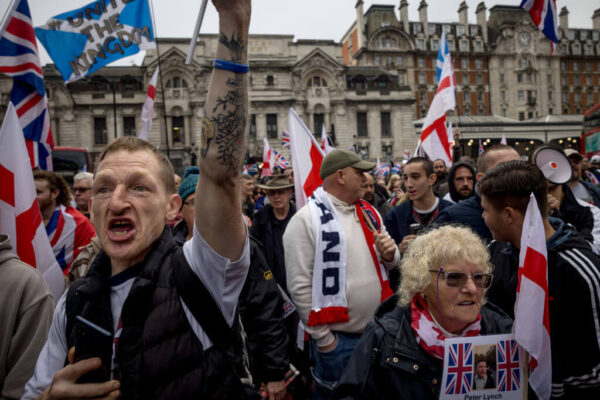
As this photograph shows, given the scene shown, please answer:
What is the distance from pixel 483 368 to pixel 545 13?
6.30m

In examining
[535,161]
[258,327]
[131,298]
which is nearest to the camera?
[131,298]

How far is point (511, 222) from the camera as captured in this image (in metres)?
2.15

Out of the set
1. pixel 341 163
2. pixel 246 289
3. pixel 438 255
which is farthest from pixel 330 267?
pixel 438 255

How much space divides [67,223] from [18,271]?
7.01 feet

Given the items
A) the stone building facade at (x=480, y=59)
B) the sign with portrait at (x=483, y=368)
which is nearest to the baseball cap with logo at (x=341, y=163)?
the sign with portrait at (x=483, y=368)

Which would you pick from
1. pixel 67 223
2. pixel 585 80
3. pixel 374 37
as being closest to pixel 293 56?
pixel 374 37

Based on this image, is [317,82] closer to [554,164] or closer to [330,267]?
[554,164]

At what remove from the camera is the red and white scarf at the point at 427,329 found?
172cm

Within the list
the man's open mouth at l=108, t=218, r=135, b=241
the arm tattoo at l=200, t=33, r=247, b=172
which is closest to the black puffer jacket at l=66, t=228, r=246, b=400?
the man's open mouth at l=108, t=218, r=135, b=241

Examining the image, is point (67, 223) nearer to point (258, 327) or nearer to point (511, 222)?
point (258, 327)

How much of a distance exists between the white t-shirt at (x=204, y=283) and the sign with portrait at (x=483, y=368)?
0.94 m

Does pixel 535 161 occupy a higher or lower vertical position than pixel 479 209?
higher

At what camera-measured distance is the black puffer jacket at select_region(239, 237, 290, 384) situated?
103 inches

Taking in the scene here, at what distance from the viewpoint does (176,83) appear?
133 ft
